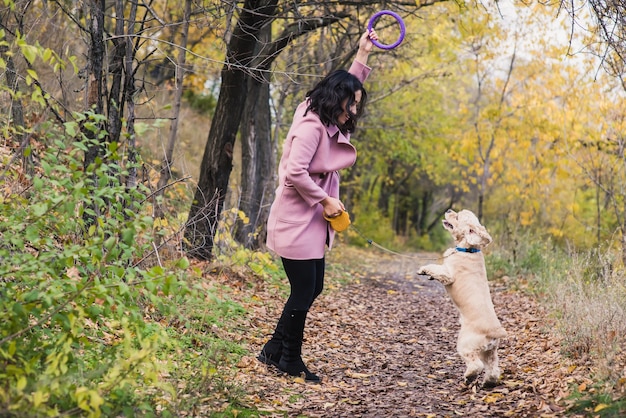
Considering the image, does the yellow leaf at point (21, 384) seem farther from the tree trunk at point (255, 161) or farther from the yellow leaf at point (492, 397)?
the tree trunk at point (255, 161)

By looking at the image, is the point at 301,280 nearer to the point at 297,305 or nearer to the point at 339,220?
the point at 297,305

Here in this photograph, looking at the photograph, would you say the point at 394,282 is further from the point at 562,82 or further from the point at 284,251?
the point at 284,251

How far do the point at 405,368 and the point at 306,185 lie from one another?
208cm

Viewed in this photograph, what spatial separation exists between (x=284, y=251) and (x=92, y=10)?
2830 mm

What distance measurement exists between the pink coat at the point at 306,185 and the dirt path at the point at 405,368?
3.40ft

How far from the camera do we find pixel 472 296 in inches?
189

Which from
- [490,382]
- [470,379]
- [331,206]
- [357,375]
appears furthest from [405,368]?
[331,206]

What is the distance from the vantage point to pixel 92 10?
18.9 ft

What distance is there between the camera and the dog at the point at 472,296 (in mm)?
4734

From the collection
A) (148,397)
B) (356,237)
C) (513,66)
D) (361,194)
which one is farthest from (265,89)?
(361,194)

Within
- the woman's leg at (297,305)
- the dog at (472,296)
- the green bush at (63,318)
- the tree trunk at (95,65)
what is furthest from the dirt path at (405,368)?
the tree trunk at (95,65)

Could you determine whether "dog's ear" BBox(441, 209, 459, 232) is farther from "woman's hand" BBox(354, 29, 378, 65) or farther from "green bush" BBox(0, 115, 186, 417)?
"green bush" BBox(0, 115, 186, 417)

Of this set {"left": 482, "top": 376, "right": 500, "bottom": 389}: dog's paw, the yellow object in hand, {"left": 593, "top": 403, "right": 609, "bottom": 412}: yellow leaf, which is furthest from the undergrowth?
the yellow object in hand

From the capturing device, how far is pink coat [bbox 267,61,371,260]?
186 inches
